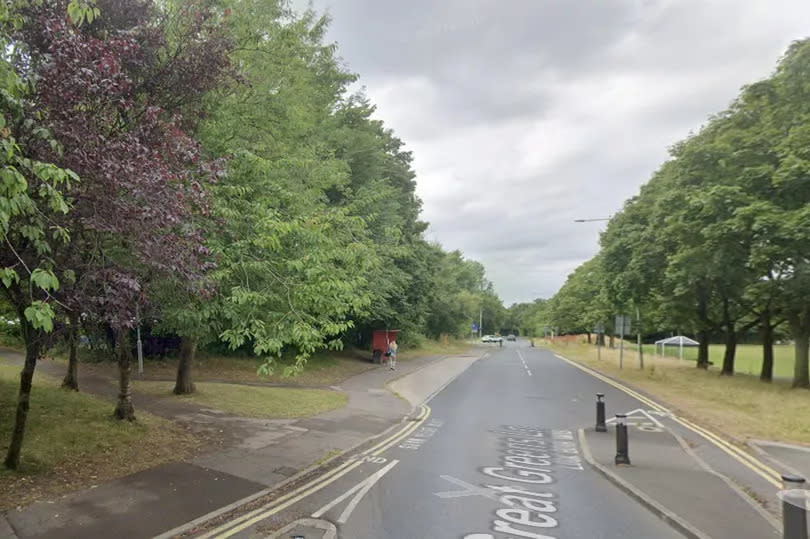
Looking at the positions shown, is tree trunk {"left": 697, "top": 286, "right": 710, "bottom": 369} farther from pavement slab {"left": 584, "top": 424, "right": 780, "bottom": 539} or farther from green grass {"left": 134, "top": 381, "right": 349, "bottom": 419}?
green grass {"left": 134, "top": 381, "right": 349, "bottom": 419}

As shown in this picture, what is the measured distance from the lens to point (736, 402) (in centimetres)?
1661

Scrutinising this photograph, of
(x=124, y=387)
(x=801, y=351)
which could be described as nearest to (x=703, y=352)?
(x=801, y=351)

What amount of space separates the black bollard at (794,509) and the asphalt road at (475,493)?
4.18 feet

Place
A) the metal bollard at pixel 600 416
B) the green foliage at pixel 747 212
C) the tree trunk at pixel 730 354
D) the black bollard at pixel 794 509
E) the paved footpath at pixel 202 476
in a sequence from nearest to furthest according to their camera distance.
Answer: the black bollard at pixel 794 509 < the paved footpath at pixel 202 476 < the metal bollard at pixel 600 416 < the green foliage at pixel 747 212 < the tree trunk at pixel 730 354

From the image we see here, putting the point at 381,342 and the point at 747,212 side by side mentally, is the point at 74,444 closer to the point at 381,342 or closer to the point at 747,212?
the point at 747,212

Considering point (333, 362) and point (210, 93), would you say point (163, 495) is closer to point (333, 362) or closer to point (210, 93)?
point (210, 93)

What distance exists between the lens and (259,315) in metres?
8.39

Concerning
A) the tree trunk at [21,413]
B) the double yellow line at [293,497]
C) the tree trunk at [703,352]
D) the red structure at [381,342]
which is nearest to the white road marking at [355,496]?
the double yellow line at [293,497]

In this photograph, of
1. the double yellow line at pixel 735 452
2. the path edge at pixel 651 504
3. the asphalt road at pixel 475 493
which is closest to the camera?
the path edge at pixel 651 504

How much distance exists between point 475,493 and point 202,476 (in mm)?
3832

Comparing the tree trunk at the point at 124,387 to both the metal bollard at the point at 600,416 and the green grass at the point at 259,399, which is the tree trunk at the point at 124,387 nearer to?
the green grass at the point at 259,399

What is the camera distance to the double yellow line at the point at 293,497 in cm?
573

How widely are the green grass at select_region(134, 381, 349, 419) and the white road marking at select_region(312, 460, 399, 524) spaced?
500 centimetres

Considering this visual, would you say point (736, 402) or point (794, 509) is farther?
point (736, 402)
